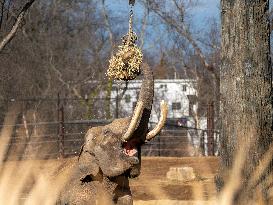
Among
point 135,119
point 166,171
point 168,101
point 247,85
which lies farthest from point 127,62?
point 168,101

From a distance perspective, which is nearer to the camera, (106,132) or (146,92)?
(146,92)

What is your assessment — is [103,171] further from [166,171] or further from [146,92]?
[166,171]

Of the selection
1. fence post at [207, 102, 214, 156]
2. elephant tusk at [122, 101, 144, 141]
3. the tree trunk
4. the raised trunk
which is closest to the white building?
fence post at [207, 102, 214, 156]

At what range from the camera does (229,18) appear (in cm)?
469

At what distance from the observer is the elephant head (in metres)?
2.68

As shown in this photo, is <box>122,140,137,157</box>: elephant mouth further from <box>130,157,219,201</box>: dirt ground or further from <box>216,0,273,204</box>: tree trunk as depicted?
<box>130,157,219,201</box>: dirt ground

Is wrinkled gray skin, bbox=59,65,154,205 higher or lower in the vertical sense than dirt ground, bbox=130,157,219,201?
higher

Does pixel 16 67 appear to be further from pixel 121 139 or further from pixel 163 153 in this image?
pixel 121 139

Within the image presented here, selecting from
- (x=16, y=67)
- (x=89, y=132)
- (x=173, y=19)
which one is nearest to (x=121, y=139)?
(x=89, y=132)

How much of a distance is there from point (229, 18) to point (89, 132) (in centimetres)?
171

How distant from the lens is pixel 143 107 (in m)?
2.56

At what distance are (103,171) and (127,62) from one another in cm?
65

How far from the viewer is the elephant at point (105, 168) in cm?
307

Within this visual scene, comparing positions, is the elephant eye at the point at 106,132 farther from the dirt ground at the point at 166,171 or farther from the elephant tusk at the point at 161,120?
the dirt ground at the point at 166,171
